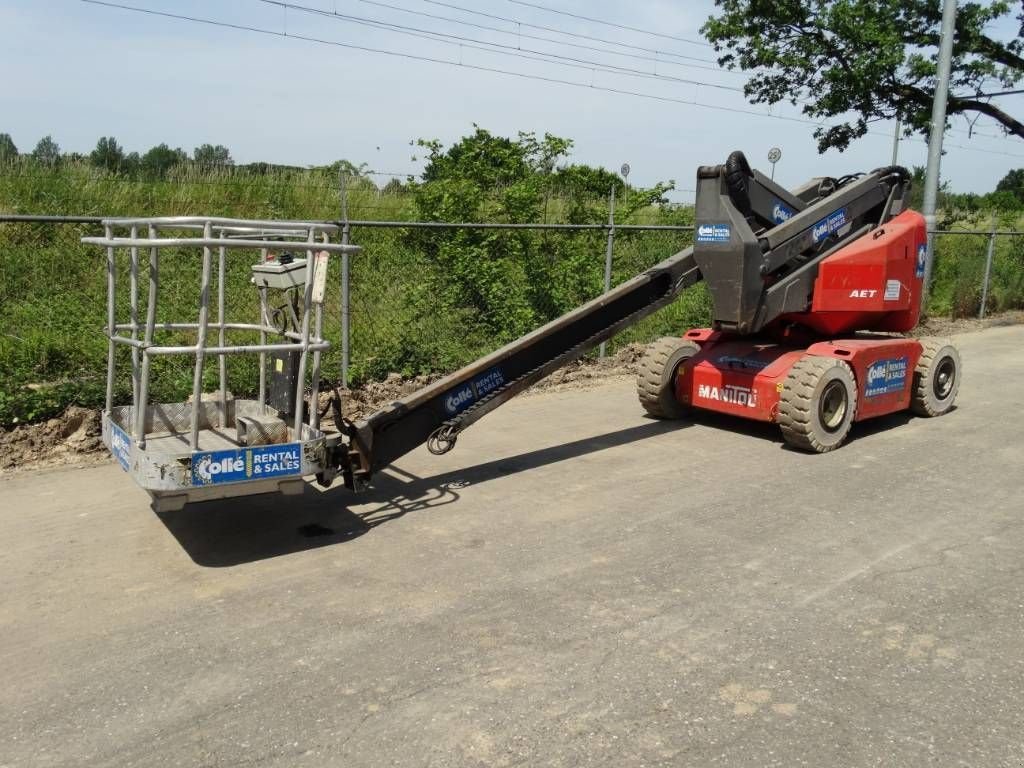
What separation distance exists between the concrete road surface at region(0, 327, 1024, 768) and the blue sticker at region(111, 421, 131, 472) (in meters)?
0.59

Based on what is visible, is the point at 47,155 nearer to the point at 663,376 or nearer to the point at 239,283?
the point at 239,283

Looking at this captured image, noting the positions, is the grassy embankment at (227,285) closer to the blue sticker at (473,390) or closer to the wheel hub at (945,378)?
the blue sticker at (473,390)

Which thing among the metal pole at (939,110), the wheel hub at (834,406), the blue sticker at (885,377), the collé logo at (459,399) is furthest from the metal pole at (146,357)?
the metal pole at (939,110)

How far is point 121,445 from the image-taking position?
16.3 feet

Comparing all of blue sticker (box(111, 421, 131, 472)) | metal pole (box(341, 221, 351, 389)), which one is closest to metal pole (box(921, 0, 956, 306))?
metal pole (box(341, 221, 351, 389))

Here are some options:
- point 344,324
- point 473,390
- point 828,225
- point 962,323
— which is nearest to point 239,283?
point 344,324

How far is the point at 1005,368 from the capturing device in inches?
478

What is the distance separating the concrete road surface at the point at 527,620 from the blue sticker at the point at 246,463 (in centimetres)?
56

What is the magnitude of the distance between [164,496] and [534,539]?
2208 millimetres

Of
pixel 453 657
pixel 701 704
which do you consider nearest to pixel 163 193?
pixel 453 657

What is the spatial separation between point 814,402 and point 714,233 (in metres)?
1.69

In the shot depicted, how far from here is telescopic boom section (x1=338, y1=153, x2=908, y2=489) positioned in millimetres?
6090

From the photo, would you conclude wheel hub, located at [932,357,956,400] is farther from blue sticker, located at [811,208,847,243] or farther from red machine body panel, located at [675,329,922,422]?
blue sticker, located at [811,208,847,243]

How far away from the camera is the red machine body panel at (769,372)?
302 inches
